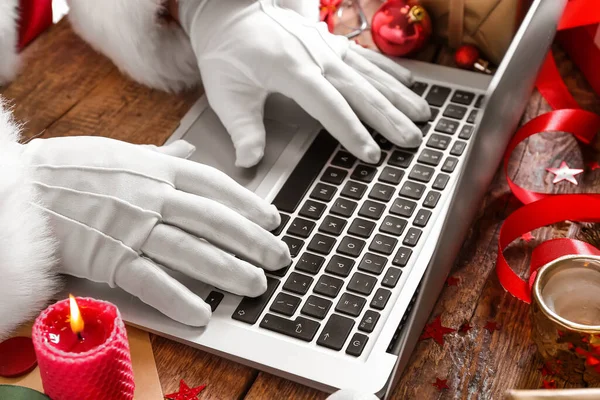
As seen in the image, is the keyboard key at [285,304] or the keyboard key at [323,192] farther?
the keyboard key at [323,192]

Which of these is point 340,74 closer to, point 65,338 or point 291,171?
point 291,171

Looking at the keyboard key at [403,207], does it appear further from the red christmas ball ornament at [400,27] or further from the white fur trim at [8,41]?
the white fur trim at [8,41]

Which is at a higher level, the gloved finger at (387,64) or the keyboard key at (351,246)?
the gloved finger at (387,64)

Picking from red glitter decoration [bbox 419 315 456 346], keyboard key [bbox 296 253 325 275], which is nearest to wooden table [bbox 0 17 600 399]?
red glitter decoration [bbox 419 315 456 346]

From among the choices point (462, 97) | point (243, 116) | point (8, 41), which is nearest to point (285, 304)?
point (243, 116)

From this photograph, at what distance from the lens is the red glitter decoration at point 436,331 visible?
598 mm

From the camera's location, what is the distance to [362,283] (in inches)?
24.5

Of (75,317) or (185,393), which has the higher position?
(75,317)

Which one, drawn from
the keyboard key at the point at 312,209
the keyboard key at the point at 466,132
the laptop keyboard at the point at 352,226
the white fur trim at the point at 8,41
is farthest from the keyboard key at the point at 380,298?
the white fur trim at the point at 8,41

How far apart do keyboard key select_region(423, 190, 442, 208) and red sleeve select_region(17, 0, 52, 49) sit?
1.74 ft

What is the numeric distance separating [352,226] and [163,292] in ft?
0.62

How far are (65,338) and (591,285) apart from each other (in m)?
0.40

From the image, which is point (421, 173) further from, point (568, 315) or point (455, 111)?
point (568, 315)

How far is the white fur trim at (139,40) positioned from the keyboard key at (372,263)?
1.13 ft
